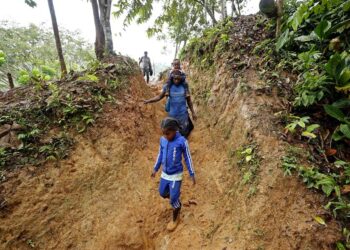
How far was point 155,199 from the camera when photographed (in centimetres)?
439

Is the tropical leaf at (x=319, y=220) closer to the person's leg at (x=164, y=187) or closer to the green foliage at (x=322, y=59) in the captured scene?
the green foliage at (x=322, y=59)

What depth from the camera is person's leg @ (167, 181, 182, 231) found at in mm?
3590

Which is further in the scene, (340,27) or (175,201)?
(340,27)

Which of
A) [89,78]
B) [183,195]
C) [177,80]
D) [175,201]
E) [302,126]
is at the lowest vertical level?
[183,195]

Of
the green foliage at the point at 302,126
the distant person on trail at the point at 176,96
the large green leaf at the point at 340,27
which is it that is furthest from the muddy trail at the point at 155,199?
the large green leaf at the point at 340,27

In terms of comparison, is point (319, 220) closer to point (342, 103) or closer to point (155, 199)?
point (342, 103)

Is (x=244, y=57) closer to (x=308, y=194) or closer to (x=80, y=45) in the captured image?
(x=308, y=194)

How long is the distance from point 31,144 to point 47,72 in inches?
178

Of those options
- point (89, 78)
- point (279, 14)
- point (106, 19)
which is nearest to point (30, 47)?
point (106, 19)

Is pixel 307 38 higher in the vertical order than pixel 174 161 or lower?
higher

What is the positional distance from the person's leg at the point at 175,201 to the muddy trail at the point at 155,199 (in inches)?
4.5

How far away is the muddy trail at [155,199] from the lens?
10.2ft

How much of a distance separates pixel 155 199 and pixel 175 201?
819 mm

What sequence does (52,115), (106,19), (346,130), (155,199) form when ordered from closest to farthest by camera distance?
(346,130), (155,199), (52,115), (106,19)
